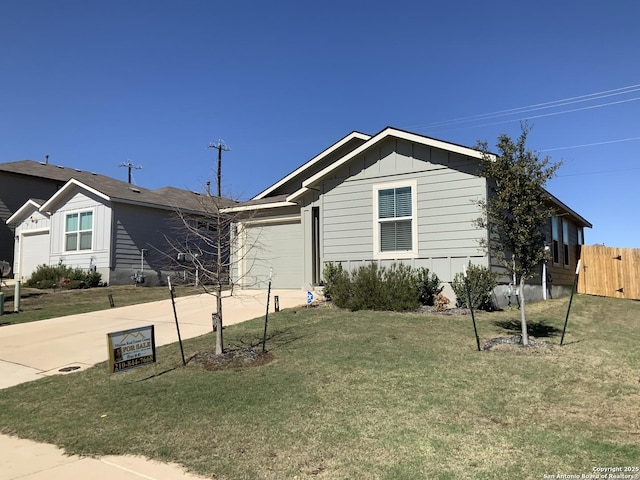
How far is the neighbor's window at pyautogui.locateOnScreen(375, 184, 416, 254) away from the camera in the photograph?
1292 cm

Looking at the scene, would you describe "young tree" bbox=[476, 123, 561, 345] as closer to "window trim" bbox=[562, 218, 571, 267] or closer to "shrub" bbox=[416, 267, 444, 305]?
"shrub" bbox=[416, 267, 444, 305]

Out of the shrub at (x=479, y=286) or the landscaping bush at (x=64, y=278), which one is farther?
the landscaping bush at (x=64, y=278)

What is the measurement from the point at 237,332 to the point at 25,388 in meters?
3.98

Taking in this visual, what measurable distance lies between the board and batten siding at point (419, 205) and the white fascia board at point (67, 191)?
11.8 metres

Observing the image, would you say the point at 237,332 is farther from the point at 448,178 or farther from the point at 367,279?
the point at 448,178

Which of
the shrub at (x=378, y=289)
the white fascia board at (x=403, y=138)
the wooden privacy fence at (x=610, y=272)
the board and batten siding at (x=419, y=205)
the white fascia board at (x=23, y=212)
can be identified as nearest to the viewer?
the shrub at (x=378, y=289)

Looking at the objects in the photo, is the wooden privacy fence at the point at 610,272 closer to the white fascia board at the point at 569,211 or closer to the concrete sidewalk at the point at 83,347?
the white fascia board at the point at 569,211

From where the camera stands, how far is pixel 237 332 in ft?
32.4

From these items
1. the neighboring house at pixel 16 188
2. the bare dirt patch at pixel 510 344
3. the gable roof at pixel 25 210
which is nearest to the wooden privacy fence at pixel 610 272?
the bare dirt patch at pixel 510 344

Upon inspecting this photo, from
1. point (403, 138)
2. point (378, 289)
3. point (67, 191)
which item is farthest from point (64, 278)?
point (403, 138)

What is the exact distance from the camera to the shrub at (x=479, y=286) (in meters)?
11.3

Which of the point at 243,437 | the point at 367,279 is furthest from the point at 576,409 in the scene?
the point at 367,279

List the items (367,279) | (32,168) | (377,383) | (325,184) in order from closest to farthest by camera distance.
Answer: (377,383) < (367,279) < (325,184) < (32,168)

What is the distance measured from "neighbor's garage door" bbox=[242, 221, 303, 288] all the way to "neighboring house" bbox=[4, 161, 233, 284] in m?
4.00
